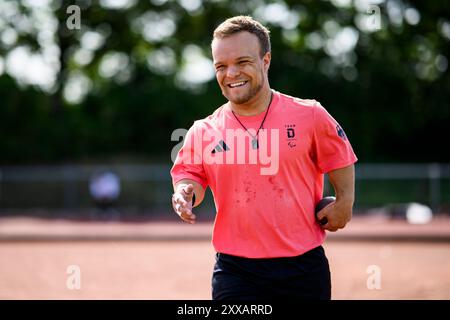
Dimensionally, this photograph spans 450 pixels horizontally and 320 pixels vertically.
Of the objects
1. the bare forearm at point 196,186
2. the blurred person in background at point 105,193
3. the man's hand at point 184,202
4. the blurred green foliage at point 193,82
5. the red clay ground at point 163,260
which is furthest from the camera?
the blurred green foliage at point 193,82

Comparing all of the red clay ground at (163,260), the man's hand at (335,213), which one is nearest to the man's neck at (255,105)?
the man's hand at (335,213)

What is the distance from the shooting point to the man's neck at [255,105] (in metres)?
3.45

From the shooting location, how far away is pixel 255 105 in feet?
11.3

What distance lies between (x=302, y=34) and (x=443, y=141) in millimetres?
10297

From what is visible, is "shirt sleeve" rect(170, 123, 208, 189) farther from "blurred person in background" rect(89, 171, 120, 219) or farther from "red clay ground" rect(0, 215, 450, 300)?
"blurred person in background" rect(89, 171, 120, 219)

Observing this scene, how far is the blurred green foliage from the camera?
2947 cm

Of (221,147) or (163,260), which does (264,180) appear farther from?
(163,260)

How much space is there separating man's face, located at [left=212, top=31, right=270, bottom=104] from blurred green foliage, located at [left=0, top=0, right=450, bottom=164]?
24836mm

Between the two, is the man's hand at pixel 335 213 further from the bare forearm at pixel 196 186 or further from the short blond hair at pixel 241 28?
the short blond hair at pixel 241 28

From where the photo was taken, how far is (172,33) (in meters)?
36.5

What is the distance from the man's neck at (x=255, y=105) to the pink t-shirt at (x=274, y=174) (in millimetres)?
29

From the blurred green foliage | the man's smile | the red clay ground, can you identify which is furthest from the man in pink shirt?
the blurred green foliage

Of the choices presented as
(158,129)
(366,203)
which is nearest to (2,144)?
(158,129)

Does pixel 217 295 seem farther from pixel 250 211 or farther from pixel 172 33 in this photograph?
pixel 172 33
